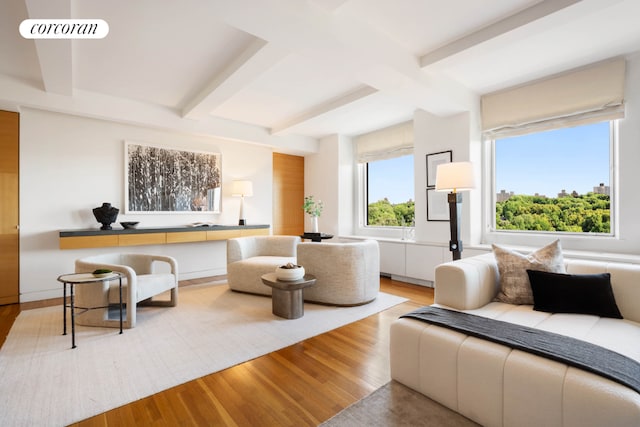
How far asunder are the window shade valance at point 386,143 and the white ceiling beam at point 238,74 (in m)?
2.90

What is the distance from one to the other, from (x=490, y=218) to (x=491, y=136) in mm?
1124

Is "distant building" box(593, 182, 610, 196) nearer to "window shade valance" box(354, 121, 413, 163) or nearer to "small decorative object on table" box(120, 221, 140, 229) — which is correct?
"window shade valance" box(354, 121, 413, 163)

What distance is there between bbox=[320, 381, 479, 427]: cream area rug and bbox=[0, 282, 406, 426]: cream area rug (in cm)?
93

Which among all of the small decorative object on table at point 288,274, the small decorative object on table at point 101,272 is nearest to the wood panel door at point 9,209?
the small decorative object on table at point 101,272

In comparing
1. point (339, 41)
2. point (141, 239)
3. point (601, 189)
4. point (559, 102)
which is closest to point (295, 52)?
point (339, 41)

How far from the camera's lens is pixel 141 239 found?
161 inches

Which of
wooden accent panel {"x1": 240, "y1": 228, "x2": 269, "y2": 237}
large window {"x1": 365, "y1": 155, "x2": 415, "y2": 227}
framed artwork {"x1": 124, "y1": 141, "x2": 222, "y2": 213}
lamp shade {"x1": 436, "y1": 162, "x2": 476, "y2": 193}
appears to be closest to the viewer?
lamp shade {"x1": 436, "y1": 162, "x2": 476, "y2": 193}

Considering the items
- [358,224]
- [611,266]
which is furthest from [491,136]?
[358,224]

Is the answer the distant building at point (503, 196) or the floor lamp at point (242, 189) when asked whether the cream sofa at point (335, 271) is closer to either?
the floor lamp at point (242, 189)

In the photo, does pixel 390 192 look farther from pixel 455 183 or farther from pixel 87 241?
pixel 87 241

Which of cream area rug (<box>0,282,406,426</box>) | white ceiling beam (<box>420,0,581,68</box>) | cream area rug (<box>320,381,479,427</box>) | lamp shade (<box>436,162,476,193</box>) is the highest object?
white ceiling beam (<box>420,0,581,68</box>)

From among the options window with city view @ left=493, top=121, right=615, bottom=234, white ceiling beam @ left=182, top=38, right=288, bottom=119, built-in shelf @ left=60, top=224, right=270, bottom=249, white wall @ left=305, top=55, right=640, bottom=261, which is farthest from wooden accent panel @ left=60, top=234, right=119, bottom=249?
window with city view @ left=493, top=121, right=615, bottom=234

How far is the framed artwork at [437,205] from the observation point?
14.1 feet

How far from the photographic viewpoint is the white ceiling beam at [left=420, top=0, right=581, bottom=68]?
224cm
